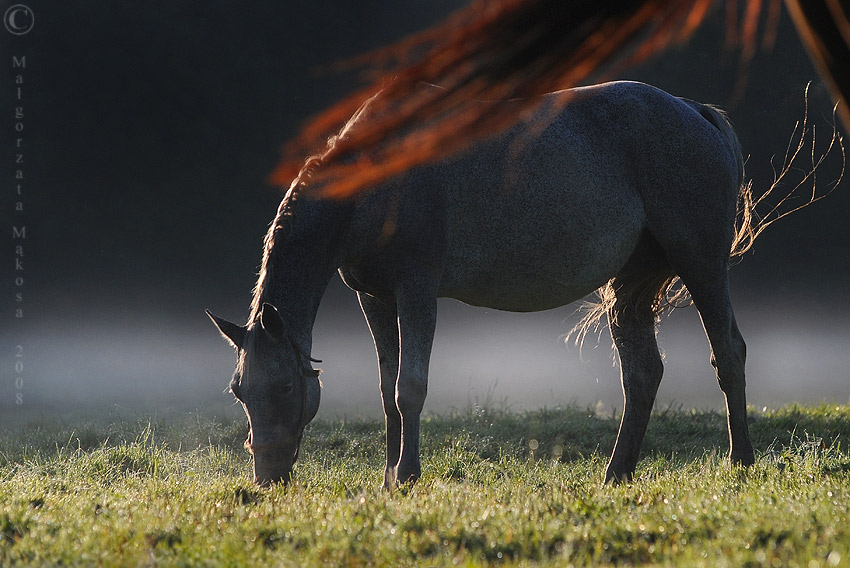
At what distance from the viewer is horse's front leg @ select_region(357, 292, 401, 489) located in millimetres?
6641

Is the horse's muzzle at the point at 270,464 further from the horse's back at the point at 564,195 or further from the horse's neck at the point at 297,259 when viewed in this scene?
the horse's back at the point at 564,195

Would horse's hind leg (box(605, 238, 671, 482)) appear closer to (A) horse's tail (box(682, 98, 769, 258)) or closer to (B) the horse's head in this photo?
(A) horse's tail (box(682, 98, 769, 258))

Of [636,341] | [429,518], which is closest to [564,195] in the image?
[636,341]

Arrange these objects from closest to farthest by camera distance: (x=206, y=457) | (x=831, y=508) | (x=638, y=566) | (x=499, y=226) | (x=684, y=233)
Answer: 1. (x=638, y=566)
2. (x=831, y=508)
3. (x=499, y=226)
4. (x=684, y=233)
5. (x=206, y=457)

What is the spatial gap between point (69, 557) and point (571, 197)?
14.9 feet

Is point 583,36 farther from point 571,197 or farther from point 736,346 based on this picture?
point 736,346


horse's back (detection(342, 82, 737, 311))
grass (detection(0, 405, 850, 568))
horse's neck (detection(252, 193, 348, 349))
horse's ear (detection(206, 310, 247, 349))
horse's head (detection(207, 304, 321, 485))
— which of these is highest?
horse's back (detection(342, 82, 737, 311))

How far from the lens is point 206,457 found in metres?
7.79

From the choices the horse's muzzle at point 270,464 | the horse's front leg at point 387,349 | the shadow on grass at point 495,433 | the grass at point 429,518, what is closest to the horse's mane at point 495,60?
the grass at point 429,518

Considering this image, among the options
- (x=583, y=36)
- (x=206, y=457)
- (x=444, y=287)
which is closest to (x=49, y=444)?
(x=206, y=457)

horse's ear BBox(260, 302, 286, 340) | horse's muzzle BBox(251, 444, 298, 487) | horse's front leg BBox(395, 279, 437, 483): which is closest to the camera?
horse's ear BBox(260, 302, 286, 340)

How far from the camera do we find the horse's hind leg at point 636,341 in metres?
7.03

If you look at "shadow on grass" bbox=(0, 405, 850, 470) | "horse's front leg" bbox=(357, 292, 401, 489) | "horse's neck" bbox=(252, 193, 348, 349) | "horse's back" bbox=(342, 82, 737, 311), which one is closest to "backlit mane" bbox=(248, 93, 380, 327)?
"horse's neck" bbox=(252, 193, 348, 349)

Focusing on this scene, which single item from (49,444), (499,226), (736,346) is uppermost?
(499,226)
